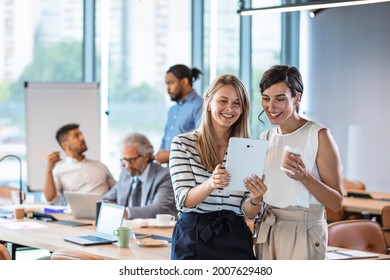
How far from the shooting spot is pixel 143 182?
498cm

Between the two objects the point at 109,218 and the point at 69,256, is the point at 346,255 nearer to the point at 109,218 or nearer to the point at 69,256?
the point at 109,218

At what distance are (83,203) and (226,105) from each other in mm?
2267

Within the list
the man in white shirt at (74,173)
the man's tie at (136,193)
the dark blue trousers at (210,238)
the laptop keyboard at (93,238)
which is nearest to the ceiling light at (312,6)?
the man in white shirt at (74,173)

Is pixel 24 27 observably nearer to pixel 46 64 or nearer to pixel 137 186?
pixel 46 64

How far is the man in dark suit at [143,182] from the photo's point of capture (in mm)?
4836

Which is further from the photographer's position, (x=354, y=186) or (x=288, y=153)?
(x=354, y=186)

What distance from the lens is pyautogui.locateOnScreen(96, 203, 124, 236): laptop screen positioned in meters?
3.98

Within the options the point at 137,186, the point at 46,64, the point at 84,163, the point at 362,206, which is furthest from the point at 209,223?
the point at 46,64

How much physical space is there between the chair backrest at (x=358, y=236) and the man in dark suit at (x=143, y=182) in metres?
1.27

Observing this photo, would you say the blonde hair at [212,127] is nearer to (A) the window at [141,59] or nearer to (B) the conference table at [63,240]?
(B) the conference table at [63,240]

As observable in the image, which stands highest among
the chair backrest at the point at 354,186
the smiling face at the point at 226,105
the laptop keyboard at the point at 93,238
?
the smiling face at the point at 226,105

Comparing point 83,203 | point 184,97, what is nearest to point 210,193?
point 83,203

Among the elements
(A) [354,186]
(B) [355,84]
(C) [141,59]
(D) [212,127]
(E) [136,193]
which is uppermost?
(C) [141,59]
